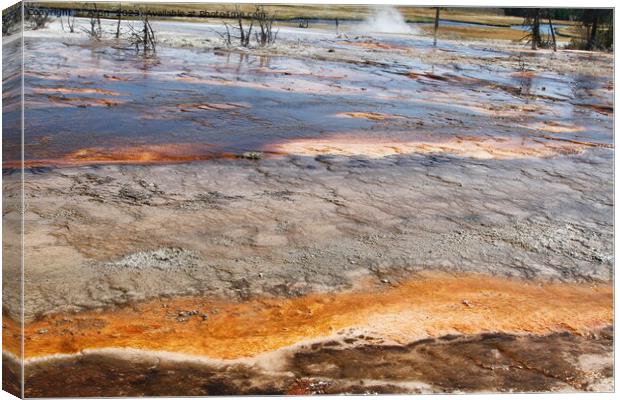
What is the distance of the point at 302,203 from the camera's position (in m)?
2.62

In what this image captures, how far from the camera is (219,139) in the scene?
9.22 feet

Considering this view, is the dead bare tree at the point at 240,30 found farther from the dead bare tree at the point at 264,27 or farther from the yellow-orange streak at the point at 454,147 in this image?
the yellow-orange streak at the point at 454,147

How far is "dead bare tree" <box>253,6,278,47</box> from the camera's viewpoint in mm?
2779

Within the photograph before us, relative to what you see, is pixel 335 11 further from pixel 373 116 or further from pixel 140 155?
pixel 140 155

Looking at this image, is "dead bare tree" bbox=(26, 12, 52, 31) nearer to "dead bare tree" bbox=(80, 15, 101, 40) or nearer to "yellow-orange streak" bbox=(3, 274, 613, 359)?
"dead bare tree" bbox=(80, 15, 101, 40)

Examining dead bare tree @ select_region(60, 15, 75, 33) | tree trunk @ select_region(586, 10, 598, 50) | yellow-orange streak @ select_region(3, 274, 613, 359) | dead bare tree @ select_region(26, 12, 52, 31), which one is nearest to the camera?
yellow-orange streak @ select_region(3, 274, 613, 359)

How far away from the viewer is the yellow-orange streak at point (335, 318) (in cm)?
216

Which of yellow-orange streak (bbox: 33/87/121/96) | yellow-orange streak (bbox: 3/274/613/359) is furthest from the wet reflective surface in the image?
yellow-orange streak (bbox: 3/274/613/359)

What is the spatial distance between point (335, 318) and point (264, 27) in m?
1.21

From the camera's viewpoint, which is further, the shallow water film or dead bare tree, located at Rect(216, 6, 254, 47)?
dead bare tree, located at Rect(216, 6, 254, 47)

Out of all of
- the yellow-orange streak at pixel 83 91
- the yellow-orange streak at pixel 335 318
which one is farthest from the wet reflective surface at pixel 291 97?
the yellow-orange streak at pixel 335 318

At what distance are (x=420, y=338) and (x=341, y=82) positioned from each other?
117cm

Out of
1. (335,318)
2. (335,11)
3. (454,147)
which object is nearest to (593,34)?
(454,147)

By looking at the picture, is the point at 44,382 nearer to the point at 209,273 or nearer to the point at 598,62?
the point at 209,273
